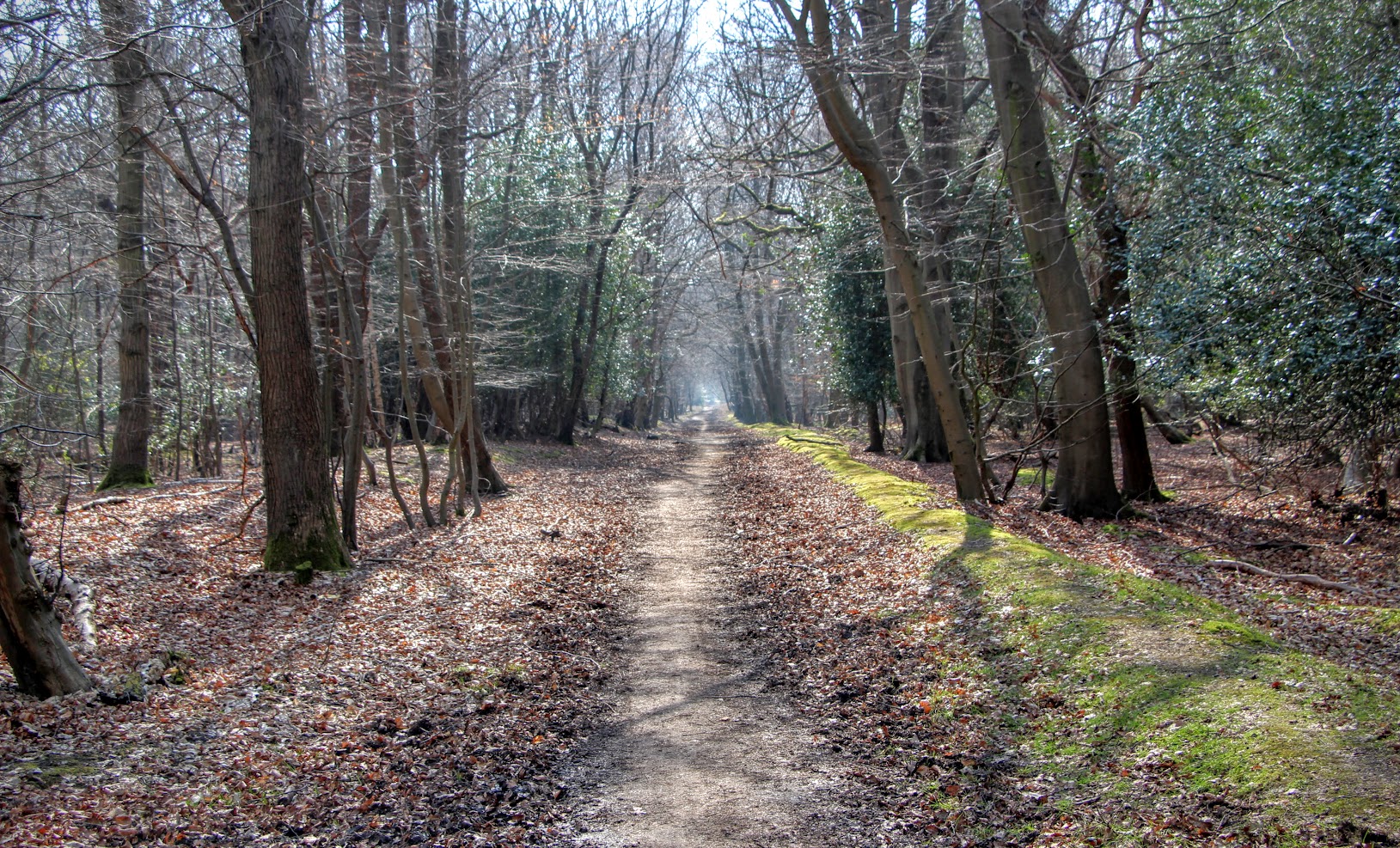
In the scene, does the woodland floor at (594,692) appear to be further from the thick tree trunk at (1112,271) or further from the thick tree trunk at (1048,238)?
the thick tree trunk at (1048,238)

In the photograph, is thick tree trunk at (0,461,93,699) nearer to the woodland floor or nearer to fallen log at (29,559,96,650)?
the woodland floor

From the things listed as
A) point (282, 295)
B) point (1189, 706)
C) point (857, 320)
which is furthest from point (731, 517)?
point (857, 320)

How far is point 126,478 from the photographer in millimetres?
13250

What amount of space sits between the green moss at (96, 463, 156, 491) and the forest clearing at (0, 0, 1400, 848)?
0.32 meters

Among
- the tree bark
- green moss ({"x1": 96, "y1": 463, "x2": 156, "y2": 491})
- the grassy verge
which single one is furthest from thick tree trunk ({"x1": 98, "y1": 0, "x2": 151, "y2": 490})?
the grassy verge

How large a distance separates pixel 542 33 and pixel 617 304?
14.0 metres

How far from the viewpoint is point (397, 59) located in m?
12.2

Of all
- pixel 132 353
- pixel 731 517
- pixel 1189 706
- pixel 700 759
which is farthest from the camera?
pixel 731 517

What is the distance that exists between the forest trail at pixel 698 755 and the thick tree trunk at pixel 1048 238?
238 inches

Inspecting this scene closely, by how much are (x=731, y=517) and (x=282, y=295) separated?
744 cm

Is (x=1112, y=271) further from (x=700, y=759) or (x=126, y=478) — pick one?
(x=126, y=478)

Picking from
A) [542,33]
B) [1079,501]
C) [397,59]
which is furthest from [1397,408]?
[542,33]

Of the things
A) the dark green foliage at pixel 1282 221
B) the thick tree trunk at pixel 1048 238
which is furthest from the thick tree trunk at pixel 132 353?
the dark green foliage at pixel 1282 221

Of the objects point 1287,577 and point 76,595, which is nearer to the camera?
point 76,595
